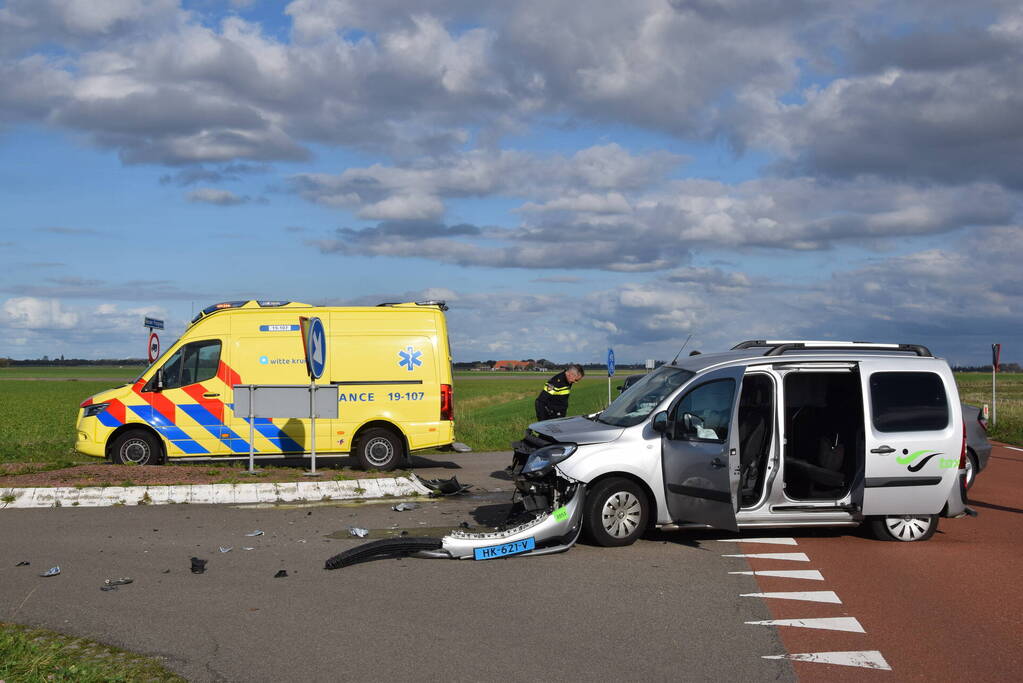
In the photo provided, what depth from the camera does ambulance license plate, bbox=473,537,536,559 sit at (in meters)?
8.51

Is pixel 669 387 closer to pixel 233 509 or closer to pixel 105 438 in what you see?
pixel 233 509

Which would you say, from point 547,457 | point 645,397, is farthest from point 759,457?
point 547,457

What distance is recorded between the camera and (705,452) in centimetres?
905

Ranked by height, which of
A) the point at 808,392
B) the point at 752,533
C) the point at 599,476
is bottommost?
the point at 752,533

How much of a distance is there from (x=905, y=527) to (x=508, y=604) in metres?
4.80

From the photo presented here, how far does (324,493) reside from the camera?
1227 centimetres

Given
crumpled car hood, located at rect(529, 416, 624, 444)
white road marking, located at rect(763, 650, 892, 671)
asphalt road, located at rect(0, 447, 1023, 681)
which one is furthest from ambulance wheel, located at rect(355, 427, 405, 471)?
white road marking, located at rect(763, 650, 892, 671)

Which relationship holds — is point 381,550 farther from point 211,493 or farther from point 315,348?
point 315,348

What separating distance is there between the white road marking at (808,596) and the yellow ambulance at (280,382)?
338 inches

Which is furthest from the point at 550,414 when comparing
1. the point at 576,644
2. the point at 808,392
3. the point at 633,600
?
the point at 576,644

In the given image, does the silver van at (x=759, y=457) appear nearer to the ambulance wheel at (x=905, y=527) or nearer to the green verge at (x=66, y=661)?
the ambulance wheel at (x=905, y=527)

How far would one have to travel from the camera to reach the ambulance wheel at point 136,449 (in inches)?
577

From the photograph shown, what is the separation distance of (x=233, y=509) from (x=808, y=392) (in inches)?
265

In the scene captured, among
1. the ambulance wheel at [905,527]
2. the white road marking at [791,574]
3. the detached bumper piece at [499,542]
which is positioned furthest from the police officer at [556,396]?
the white road marking at [791,574]
